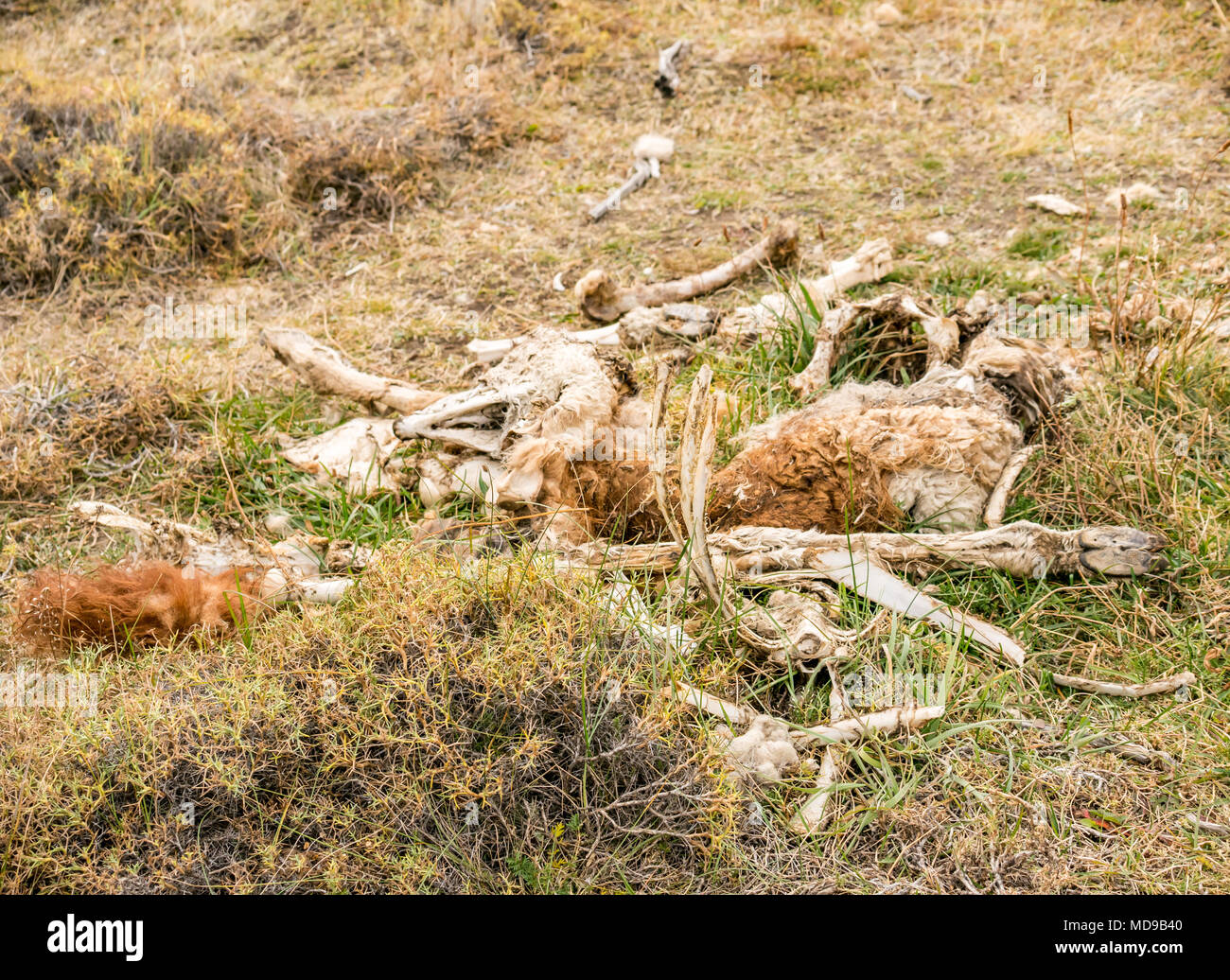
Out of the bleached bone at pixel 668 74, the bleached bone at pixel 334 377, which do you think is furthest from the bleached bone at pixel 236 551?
the bleached bone at pixel 668 74

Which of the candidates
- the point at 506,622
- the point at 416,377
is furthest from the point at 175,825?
the point at 416,377

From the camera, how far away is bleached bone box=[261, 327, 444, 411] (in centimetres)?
357

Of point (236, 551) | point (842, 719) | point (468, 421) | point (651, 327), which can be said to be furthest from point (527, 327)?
point (842, 719)

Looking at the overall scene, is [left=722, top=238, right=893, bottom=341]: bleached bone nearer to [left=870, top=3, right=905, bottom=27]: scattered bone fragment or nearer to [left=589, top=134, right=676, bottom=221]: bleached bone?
[left=589, top=134, right=676, bottom=221]: bleached bone

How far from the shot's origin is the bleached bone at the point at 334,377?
140 inches

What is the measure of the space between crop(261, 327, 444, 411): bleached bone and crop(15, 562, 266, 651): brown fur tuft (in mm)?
1143

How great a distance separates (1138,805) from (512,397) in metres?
2.08

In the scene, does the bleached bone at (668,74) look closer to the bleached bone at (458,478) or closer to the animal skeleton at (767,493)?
the animal skeleton at (767,493)

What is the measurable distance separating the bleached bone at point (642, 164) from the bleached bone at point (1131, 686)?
3782mm

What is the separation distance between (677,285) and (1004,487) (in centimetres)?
199

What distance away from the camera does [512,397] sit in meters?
2.97

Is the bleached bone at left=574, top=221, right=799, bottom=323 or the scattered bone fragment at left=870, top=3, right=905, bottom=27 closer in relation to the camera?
the bleached bone at left=574, top=221, right=799, bottom=323

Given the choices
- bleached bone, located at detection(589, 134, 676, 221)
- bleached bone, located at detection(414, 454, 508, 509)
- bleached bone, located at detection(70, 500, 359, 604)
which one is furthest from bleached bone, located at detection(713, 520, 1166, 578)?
bleached bone, located at detection(589, 134, 676, 221)

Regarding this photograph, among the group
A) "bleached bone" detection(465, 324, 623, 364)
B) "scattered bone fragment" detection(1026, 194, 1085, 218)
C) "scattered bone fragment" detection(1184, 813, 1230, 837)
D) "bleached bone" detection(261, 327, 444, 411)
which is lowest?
"bleached bone" detection(261, 327, 444, 411)
